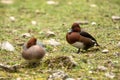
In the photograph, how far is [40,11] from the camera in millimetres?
17625

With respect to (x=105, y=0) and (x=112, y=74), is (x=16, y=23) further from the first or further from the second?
(x=112, y=74)

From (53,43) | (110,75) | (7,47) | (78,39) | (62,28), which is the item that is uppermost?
(110,75)

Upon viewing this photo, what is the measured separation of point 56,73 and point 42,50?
861mm

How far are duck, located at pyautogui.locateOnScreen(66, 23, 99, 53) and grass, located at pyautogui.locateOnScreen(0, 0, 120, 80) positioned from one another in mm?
198

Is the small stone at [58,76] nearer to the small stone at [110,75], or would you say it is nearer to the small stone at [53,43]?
the small stone at [110,75]

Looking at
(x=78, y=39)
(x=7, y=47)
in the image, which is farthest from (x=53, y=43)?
(x=78, y=39)

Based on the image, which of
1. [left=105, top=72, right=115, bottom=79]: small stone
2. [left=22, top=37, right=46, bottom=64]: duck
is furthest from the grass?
[left=22, top=37, right=46, bottom=64]: duck

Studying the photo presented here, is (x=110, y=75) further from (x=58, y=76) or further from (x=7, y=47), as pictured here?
(x=7, y=47)

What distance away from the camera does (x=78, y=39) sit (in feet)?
34.6

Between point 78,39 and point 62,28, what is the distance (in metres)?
4.21

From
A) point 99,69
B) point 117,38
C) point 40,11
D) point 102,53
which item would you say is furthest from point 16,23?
point 99,69

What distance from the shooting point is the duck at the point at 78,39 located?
1052 cm

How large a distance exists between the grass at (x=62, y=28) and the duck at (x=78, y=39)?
0.20 meters

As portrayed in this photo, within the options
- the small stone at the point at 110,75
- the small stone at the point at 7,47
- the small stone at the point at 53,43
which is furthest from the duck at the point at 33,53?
the small stone at the point at 53,43
